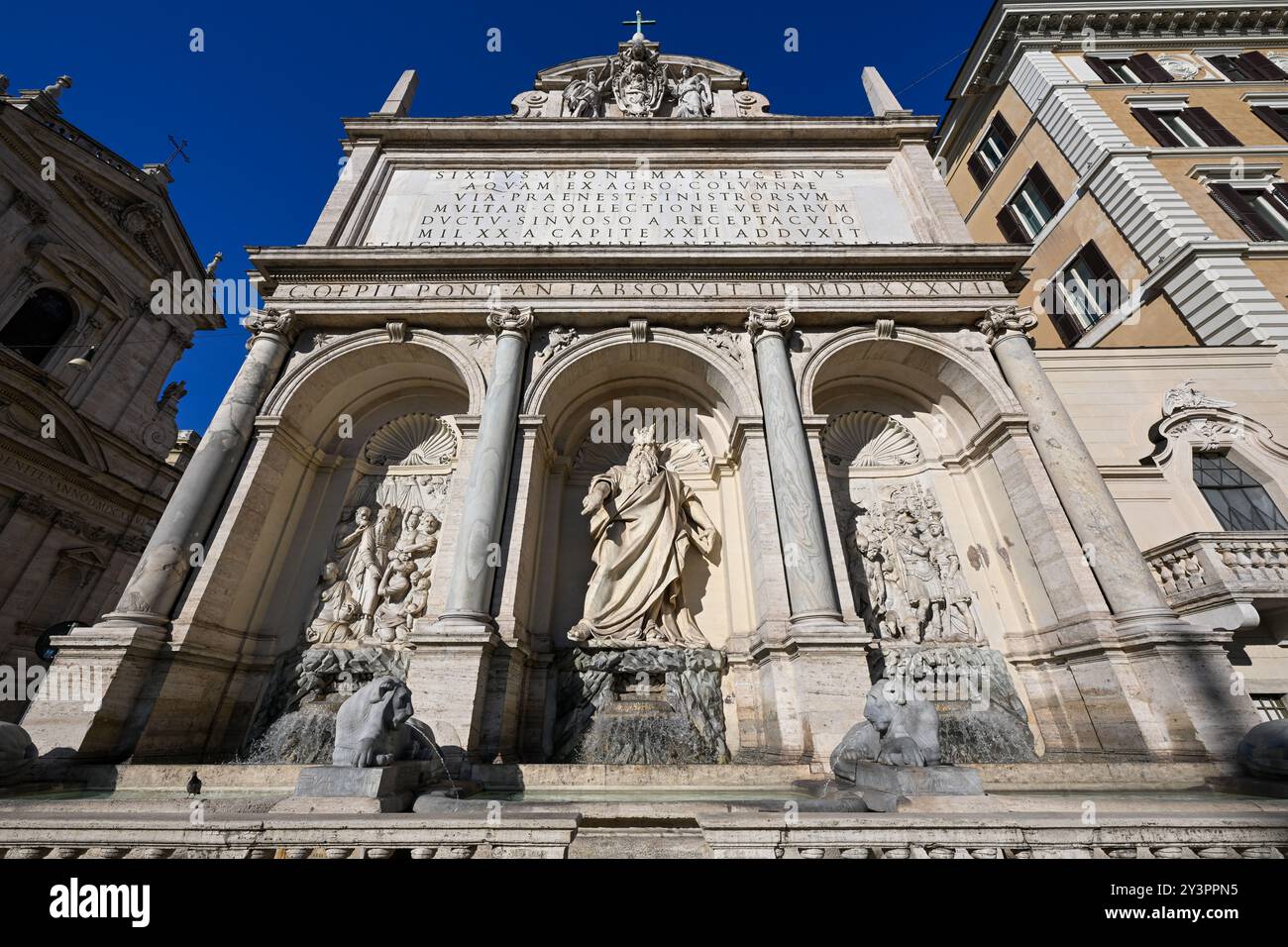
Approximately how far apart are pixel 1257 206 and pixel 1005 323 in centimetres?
1289

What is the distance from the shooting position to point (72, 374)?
16812 millimetres

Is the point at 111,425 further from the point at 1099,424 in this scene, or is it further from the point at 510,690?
the point at 1099,424

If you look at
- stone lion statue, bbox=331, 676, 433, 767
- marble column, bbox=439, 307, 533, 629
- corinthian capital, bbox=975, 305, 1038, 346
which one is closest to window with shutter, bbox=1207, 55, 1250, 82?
corinthian capital, bbox=975, 305, 1038, 346

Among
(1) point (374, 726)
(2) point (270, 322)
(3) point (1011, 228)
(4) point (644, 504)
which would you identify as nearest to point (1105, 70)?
(3) point (1011, 228)

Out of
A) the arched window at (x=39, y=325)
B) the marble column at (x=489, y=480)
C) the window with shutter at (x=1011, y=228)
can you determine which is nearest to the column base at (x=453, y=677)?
the marble column at (x=489, y=480)

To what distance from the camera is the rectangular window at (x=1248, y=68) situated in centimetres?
1733

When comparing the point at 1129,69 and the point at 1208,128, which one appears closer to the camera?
the point at 1208,128

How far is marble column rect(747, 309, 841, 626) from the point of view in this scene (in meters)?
6.82

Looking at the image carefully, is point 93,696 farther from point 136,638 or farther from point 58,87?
point 58,87

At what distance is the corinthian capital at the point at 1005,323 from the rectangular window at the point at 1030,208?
10948 mm

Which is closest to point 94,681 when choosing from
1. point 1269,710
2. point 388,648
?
point 388,648

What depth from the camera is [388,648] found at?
7844mm

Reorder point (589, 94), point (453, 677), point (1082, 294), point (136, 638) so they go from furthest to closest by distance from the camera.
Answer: point (1082, 294), point (589, 94), point (136, 638), point (453, 677)

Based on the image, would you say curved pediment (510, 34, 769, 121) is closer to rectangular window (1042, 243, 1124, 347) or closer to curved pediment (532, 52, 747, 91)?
curved pediment (532, 52, 747, 91)
